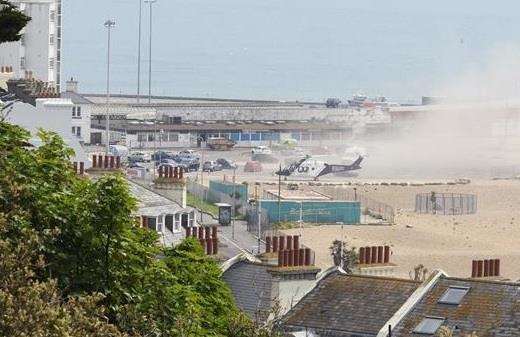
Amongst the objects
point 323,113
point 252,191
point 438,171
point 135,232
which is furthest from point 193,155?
point 135,232

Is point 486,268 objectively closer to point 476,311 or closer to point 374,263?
point 374,263

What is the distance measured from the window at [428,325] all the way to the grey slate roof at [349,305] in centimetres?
50

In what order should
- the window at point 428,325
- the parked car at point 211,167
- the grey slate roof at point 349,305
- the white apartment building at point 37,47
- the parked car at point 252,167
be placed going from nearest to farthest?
the window at point 428,325
the grey slate roof at point 349,305
the white apartment building at point 37,47
the parked car at point 211,167
the parked car at point 252,167

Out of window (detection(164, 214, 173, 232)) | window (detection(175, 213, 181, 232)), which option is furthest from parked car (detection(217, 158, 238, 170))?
window (detection(164, 214, 173, 232))

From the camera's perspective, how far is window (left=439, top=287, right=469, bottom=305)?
874 inches

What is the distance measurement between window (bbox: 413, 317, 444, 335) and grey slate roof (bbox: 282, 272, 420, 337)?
0.50 metres

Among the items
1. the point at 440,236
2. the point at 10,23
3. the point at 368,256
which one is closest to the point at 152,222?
the point at 368,256

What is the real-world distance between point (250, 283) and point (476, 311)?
317 centimetres

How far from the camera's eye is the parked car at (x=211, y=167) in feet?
268

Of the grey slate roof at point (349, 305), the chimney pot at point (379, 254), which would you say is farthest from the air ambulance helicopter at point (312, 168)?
the grey slate roof at point (349, 305)

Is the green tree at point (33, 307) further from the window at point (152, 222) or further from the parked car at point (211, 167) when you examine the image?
the parked car at point (211, 167)

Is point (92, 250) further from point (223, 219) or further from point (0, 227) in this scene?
point (223, 219)

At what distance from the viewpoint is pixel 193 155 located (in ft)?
279

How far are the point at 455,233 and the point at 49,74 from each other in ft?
43.0
